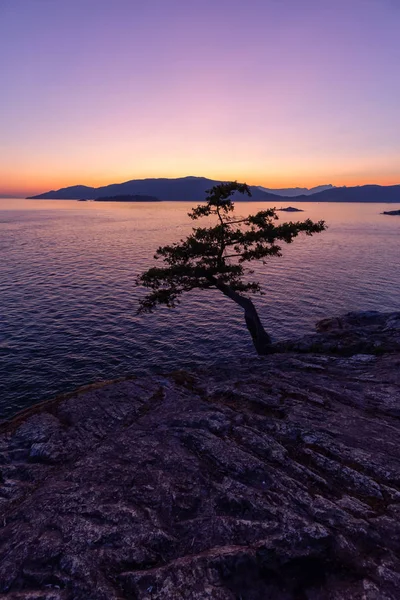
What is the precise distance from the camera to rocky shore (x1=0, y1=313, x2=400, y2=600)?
9.05 m

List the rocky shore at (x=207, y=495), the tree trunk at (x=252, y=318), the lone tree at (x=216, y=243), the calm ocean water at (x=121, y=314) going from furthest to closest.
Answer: the calm ocean water at (x=121, y=314) → the tree trunk at (x=252, y=318) → the lone tree at (x=216, y=243) → the rocky shore at (x=207, y=495)

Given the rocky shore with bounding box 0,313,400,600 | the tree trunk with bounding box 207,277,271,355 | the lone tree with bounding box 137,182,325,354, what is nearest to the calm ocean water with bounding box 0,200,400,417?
the tree trunk with bounding box 207,277,271,355

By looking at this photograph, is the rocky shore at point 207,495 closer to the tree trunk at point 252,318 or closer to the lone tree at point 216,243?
the tree trunk at point 252,318

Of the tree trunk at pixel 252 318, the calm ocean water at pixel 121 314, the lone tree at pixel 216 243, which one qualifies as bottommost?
the calm ocean water at pixel 121 314

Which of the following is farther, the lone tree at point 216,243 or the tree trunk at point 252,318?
the tree trunk at point 252,318

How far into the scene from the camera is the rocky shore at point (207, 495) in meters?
9.05

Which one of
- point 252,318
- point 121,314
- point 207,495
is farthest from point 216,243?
point 121,314

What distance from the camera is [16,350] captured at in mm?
35875

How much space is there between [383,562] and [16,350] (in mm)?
37725

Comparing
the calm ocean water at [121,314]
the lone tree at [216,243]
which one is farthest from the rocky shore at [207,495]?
the calm ocean water at [121,314]

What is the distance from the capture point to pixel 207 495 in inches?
476

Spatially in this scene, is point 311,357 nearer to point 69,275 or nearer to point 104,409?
point 104,409

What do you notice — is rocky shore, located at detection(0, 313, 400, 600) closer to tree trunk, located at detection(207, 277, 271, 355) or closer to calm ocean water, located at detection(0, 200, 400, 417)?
tree trunk, located at detection(207, 277, 271, 355)

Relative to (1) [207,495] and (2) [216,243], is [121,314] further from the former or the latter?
(1) [207,495]
